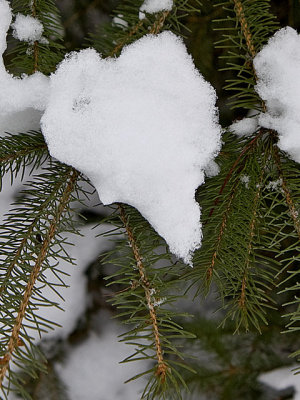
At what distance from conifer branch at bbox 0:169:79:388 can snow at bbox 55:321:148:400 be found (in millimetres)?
812

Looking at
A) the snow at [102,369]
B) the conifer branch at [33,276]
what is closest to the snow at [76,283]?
the snow at [102,369]

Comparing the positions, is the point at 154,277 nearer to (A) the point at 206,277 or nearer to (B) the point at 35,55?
(A) the point at 206,277

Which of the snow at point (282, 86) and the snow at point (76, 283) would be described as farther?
the snow at point (76, 283)

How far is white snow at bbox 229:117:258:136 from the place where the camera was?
0.74 m

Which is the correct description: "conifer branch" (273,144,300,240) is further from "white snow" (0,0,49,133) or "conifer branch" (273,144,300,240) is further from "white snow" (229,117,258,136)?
"white snow" (0,0,49,133)

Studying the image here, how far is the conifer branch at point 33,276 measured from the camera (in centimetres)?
53

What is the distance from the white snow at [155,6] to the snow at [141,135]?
0.34 feet

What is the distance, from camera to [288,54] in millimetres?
667

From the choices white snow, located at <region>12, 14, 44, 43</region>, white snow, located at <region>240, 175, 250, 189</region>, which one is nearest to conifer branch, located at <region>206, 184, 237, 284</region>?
white snow, located at <region>240, 175, 250, 189</region>

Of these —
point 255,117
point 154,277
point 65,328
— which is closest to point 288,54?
point 255,117

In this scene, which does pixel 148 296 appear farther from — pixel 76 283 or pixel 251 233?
pixel 76 283

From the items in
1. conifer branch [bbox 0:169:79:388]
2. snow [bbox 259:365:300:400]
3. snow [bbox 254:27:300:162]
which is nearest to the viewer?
conifer branch [bbox 0:169:79:388]

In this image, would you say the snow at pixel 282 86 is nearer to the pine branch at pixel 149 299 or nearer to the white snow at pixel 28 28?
the pine branch at pixel 149 299

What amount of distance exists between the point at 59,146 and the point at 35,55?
21 centimetres
